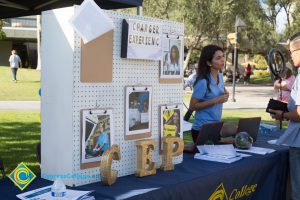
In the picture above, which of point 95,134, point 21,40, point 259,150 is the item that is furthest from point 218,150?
point 21,40

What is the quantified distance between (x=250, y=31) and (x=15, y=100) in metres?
17.0

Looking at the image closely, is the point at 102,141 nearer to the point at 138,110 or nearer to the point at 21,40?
the point at 138,110

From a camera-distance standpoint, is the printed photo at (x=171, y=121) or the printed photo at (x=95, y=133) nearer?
the printed photo at (x=95, y=133)

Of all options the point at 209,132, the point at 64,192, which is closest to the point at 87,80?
the point at 64,192

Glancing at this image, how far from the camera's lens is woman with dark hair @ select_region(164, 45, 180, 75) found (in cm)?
246

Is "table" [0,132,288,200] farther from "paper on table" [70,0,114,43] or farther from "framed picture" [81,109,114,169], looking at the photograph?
"paper on table" [70,0,114,43]

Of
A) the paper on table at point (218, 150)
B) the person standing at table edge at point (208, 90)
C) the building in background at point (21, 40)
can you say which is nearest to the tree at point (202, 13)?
the person standing at table edge at point (208, 90)

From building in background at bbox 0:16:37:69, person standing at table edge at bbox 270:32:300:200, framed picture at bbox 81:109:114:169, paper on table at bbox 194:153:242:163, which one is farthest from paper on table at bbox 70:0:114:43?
building in background at bbox 0:16:37:69

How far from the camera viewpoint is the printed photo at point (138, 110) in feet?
7.20

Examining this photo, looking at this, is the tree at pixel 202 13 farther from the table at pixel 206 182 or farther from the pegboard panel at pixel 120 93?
the pegboard panel at pixel 120 93

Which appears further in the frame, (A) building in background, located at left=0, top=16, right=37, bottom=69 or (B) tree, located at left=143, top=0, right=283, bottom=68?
(A) building in background, located at left=0, top=16, right=37, bottom=69

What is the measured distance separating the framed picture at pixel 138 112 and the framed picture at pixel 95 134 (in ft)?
0.49

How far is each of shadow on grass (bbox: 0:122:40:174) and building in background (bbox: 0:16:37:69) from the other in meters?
32.1

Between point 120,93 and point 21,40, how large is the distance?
41.5 m
